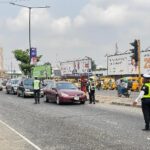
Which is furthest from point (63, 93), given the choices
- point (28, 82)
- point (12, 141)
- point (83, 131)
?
point (12, 141)

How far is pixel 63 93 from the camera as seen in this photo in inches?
1113

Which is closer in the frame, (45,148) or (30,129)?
(45,148)

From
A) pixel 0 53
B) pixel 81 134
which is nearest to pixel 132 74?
pixel 81 134

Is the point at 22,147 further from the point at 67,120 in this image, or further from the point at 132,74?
the point at 132,74

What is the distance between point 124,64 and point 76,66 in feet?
48.4

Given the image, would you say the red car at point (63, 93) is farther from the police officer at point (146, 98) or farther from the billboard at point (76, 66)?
the billboard at point (76, 66)

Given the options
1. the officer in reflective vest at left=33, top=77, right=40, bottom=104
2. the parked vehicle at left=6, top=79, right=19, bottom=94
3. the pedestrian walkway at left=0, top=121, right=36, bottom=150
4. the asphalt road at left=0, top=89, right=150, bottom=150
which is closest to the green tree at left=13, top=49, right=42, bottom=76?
the parked vehicle at left=6, top=79, right=19, bottom=94

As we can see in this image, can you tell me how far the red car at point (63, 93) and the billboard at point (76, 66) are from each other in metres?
34.7

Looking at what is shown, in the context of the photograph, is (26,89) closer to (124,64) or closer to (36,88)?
(36,88)

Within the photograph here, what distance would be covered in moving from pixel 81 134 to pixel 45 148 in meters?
2.58

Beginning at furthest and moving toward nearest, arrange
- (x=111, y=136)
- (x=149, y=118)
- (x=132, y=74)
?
(x=132, y=74) < (x=149, y=118) < (x=111, y=136)

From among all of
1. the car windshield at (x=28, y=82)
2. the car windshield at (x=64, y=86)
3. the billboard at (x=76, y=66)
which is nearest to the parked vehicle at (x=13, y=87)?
the car windshield at (x=28, y=82)

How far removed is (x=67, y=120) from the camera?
1841 cm

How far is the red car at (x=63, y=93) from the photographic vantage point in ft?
91.9
